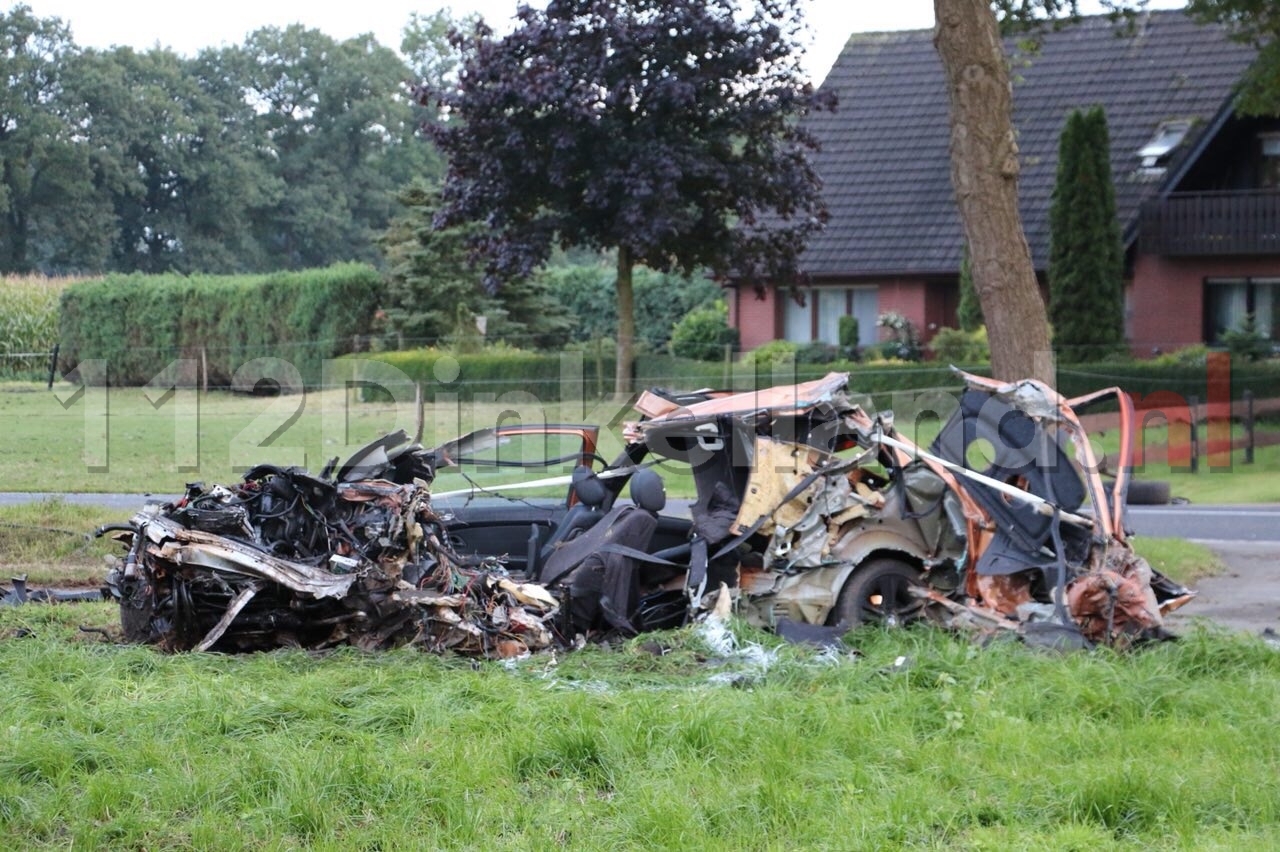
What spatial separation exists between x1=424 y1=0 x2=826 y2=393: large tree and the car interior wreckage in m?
15.6

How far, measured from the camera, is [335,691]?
6.31 metres

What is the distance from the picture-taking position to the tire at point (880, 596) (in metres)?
7.73

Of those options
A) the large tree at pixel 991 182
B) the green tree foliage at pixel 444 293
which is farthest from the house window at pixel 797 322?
the large tree at pixel 991 182

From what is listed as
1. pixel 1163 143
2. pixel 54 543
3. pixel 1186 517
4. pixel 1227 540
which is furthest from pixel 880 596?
pixel 1163 143

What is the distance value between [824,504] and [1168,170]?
24215 millimetres

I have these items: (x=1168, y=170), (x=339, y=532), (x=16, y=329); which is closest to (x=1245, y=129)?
(x=1168, y=170)

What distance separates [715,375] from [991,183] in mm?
12543

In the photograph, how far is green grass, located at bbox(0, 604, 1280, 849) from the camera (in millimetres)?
4895

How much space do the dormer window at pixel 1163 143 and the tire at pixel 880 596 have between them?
2531 cm

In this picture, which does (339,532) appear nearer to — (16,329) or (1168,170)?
(1168,170)

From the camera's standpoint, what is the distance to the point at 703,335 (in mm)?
34812

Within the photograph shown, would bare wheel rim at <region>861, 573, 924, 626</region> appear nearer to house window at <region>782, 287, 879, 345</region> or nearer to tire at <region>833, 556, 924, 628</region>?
tire at <region>833, 556, 924, 628</region>

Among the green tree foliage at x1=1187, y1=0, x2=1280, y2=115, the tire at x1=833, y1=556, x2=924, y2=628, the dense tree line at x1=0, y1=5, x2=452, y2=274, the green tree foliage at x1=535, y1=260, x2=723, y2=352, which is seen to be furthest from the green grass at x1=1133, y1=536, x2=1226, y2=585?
the dense tree line at x1=0, y1=5, x2=452, y2=274

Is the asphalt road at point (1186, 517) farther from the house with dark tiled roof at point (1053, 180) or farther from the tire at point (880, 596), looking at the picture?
the house with dark tiled roof at point (1053, 180)
